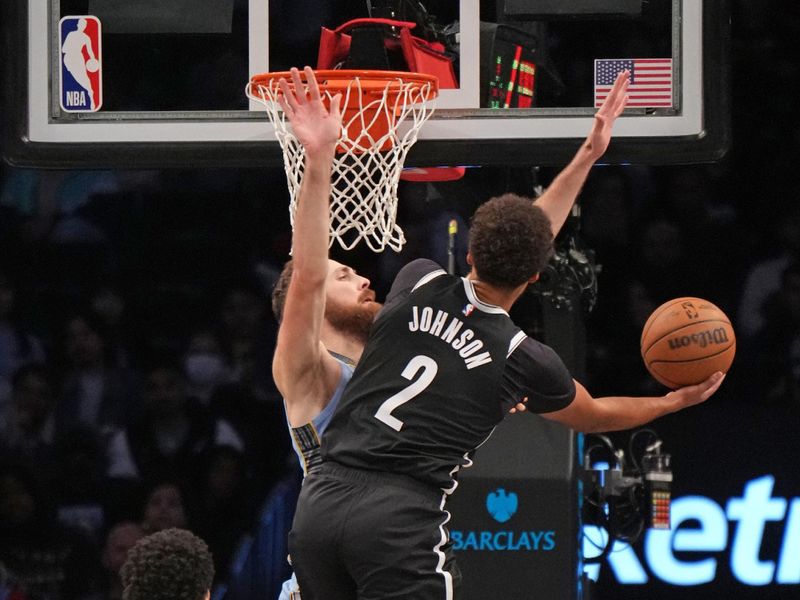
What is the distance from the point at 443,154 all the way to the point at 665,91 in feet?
2.64

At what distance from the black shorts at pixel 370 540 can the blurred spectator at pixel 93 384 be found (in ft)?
14.0

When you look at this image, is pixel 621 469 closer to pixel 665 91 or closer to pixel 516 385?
pixel 665 91

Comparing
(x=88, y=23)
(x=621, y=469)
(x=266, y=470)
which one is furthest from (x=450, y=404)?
Result: (x=266, y=470)

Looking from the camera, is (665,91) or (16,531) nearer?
(665,91)

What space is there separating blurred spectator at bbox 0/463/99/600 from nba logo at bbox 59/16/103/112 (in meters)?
3.37

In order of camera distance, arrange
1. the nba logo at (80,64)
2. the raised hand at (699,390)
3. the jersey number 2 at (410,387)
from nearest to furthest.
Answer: the jersey number 2 at (410,387) < the raised hand at (699,390) < the nba logo at (80,64)

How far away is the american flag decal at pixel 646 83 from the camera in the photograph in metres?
4.70

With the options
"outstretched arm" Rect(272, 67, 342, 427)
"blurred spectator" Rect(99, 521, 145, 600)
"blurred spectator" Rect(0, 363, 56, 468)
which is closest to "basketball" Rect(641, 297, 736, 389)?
"outstretched arm" Rect(272, 67, 342, 427)

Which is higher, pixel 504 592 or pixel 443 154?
pixel 443 154

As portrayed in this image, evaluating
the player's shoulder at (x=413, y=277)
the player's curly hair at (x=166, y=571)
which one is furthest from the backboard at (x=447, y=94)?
the player's curly hair at (x=166, y=571)

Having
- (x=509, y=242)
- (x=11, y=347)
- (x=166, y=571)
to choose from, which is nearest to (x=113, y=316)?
(x=11, y=347)

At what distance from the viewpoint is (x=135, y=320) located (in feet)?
25.6

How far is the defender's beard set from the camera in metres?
4.09

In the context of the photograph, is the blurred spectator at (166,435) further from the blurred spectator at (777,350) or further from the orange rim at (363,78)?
the orange rim at (363,78)
